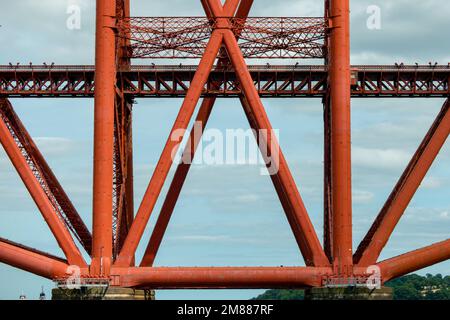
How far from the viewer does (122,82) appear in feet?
233

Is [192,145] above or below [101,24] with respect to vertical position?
below

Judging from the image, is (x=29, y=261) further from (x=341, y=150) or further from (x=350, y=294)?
(x=341, y=150)

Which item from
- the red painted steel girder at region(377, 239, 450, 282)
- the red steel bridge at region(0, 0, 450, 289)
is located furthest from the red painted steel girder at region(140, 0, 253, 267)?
the red painted steel girder at region(377, 239, 450, 282)

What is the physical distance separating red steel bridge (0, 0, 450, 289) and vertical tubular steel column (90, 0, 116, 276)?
52 mm

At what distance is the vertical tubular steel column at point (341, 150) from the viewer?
212 ft

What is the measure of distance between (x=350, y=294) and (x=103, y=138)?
14949 millimetres

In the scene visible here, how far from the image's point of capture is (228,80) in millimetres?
71250

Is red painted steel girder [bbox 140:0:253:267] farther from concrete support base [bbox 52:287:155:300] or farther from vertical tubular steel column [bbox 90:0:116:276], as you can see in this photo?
concrete support base [bbox 52:287:155:300]

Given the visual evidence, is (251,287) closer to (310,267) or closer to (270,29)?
(310,267)

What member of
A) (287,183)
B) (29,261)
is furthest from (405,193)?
(29,261)

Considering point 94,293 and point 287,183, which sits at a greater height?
point 287,183

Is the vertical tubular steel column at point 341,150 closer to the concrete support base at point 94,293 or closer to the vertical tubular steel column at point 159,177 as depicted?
the vertical tubular steel column at point 159,177

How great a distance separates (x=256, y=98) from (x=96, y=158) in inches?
350
